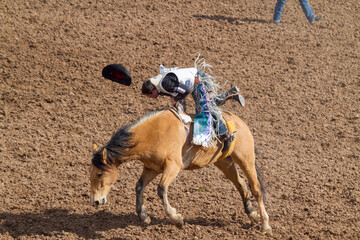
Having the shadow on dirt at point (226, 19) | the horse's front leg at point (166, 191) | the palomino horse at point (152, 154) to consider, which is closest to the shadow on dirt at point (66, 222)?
the palomino horse at point (152, 154)

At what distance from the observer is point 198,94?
18.7 feet

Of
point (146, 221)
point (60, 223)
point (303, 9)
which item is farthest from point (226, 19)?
point (60, 223)

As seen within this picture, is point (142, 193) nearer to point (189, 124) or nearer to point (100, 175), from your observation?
point (100, 175)

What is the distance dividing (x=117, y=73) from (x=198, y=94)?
3.25 ft

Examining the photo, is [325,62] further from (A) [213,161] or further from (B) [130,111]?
(A) [213,161]

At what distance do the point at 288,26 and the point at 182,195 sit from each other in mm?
6872

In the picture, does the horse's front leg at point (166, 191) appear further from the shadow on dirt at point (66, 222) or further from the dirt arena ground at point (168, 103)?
the shadow on dirt at point (66, 222)

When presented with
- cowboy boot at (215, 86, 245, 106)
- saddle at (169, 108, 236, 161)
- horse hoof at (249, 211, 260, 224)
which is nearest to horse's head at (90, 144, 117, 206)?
saddle at (169, 108, 236, 161)

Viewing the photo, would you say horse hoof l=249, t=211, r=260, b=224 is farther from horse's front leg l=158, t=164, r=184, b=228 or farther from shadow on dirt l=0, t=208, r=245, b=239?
horse's front leg l=158, t=164, r=184, b=228

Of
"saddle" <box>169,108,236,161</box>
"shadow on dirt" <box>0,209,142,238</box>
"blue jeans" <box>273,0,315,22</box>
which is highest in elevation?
"blue jeans" <box>273,0,315,22</box>

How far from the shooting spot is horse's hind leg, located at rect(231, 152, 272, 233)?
239 inches

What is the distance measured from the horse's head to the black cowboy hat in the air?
833 mm

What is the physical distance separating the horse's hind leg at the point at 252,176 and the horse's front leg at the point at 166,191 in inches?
41.5

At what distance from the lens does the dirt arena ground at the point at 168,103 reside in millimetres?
6254
